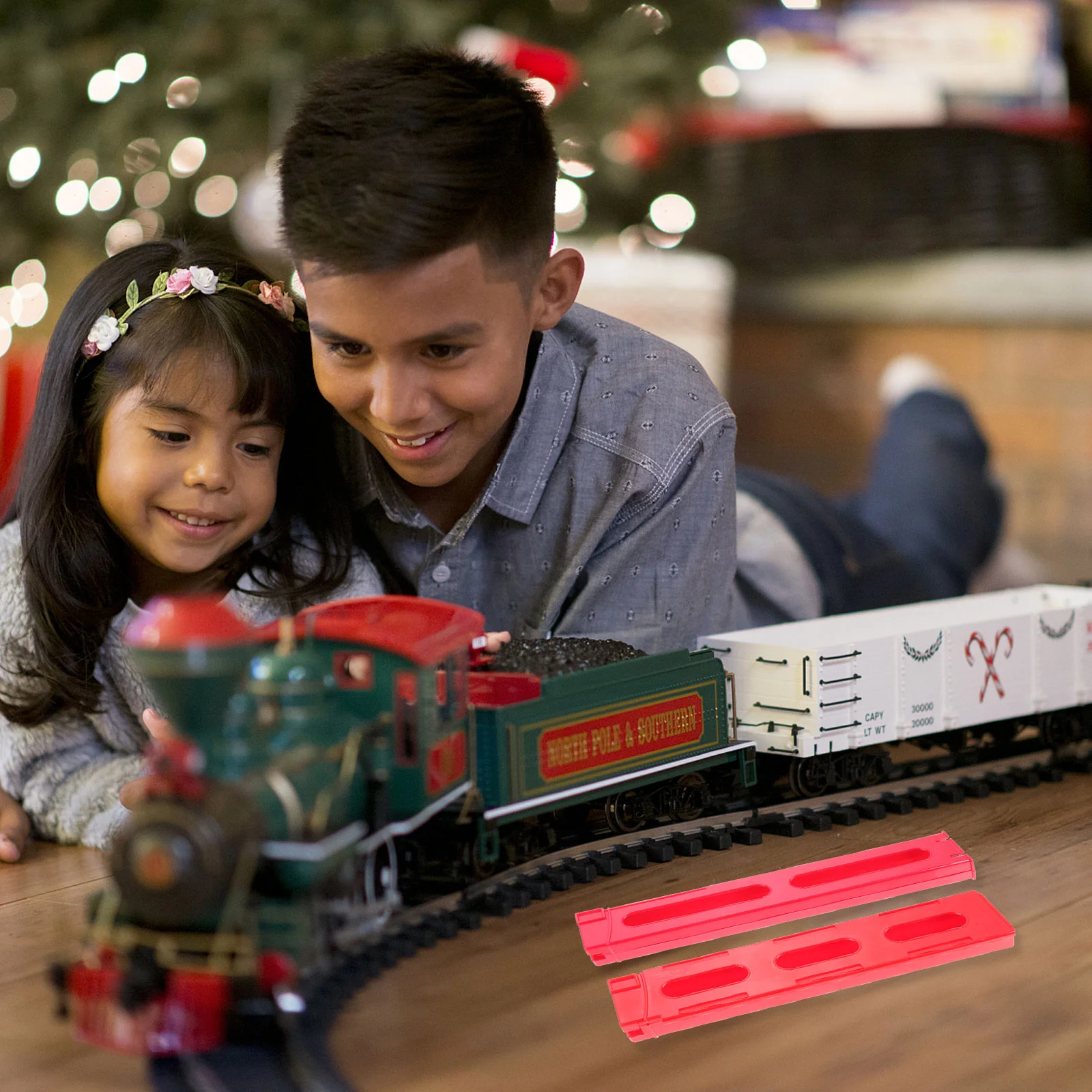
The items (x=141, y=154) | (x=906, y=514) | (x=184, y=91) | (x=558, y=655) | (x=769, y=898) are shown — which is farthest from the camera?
(x=141, y=154)

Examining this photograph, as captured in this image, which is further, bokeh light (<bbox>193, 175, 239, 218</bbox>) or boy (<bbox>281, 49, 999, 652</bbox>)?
bokeh light (<bbox>193, 175, 239, 218</bbox>)

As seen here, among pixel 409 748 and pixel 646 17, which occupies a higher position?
pixel 646 17

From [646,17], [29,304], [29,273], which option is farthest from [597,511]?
[29,273]

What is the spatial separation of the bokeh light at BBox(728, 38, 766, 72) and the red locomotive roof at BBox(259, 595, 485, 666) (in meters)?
3.71

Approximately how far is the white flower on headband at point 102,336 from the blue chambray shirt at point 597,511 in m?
0.38

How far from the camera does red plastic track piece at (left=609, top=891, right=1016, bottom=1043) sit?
113 cm

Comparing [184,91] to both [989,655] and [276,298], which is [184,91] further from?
[989,655]

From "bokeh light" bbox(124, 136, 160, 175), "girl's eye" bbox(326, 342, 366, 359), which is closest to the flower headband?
"girl's eye" bbox(326, 342, 366, 359)

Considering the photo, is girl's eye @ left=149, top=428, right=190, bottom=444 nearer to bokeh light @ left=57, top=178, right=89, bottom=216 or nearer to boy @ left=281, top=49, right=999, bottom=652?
boy @ left=281, top=49, right=999, bottom=652

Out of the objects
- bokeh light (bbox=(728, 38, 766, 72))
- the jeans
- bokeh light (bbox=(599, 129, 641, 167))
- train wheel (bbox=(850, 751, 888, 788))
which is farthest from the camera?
bokeh light (bbox=(728, 38, 766, 72))

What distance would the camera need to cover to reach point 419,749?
1209 millimetres

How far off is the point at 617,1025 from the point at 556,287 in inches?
39.7

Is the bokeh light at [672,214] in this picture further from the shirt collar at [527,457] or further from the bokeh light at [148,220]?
the shirt collar at [527,457]

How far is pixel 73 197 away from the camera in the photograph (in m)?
4.30
